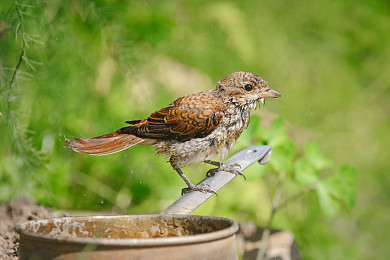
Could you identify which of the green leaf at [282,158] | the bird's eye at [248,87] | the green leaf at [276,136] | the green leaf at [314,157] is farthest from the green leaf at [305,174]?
the bird's eye at [248,87]

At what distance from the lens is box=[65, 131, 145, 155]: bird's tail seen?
1.92 metres

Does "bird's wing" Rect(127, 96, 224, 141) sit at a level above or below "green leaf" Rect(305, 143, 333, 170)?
above

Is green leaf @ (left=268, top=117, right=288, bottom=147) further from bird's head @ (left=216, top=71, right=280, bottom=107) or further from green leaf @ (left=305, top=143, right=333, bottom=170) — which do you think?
bird's head @ (left=216, top=71, right=280, bottom=107)

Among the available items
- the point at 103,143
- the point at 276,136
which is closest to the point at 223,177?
the point at 103,143

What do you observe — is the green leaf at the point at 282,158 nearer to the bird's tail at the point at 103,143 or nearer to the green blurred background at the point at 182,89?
the green blurred background at the point at 182,89

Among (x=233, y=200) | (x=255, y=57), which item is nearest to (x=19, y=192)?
(x=233, y=200)

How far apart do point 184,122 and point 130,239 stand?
115 centimetres

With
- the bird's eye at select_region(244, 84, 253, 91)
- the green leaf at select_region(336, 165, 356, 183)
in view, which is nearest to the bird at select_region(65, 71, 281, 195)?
the bird's eye at select_region(244, 84, 253, 91)

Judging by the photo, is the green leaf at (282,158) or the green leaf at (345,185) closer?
the green leaf at (282,158)

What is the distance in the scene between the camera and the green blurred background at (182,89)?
2.95m

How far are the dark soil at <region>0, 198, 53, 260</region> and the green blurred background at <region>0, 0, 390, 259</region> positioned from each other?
23cm

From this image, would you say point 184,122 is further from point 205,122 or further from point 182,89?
point 182,89

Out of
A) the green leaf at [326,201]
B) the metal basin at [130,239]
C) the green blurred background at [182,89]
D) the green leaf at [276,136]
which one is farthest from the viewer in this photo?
the green leaf at [326,201]

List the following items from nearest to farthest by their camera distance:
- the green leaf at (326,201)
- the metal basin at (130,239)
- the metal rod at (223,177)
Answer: the metal basin at (130,239) → the metal rod at (223,177) → the green leaf at (326,201)
